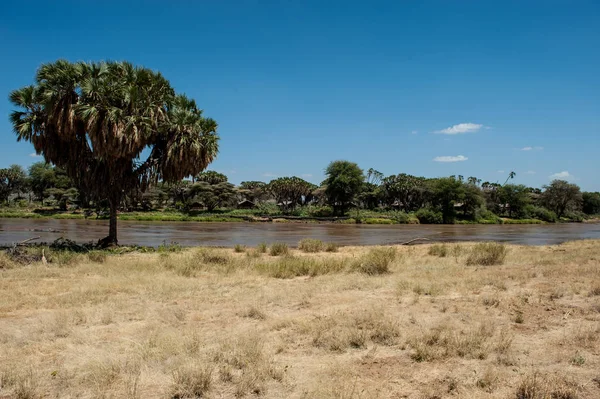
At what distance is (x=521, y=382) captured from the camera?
5.21 m

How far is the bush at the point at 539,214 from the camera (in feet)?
295

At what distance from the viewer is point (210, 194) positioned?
82.1 meters

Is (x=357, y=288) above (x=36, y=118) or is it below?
below

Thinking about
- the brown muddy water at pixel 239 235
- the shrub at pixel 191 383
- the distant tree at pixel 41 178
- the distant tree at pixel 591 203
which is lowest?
the brown muddy water at pixel 239 235

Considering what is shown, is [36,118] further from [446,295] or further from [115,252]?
[446,295]

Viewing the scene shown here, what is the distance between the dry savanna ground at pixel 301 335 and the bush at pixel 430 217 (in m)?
64.1

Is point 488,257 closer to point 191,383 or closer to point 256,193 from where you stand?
point 191,383

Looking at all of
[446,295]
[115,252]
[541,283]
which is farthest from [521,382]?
[115,252]

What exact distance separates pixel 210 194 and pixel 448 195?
4598cm

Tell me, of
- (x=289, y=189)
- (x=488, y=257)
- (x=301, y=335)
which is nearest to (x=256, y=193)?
(x=289, y=189)

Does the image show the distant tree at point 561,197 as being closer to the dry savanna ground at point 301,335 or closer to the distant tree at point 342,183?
the distant tree at point 342,183

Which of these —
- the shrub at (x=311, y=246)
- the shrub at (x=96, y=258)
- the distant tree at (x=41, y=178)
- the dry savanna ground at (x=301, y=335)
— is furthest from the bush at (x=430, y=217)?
the distant tree at (x=41, y=178)

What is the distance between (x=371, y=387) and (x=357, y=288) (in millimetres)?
6416

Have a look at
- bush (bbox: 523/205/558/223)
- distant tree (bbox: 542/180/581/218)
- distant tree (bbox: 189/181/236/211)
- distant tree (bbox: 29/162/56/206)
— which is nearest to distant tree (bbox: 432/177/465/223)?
bush (bbox: 523/205/558/223)
